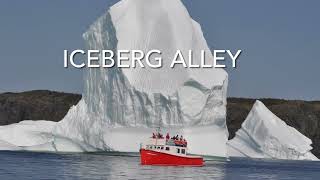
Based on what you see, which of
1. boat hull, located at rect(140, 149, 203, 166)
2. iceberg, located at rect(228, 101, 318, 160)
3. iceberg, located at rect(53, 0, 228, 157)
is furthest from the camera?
iceberg, located at rect(228, 101, 318, 160)

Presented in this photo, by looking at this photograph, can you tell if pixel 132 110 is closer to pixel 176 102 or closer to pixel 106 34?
pixel 176 102

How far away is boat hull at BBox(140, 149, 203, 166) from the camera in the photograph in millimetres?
37912

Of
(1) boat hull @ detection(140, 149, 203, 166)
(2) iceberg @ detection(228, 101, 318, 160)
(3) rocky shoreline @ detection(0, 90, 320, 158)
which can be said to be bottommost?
(1) boat hull @ detection(140, 149, 203, 166)

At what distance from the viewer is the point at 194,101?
42.6m

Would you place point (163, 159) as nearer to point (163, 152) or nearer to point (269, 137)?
point (163, 152)

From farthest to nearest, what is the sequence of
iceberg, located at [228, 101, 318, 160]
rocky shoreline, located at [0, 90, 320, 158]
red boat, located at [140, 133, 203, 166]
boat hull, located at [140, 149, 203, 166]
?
rocky shoreline, located at [0, 90, 320, 158], iceberg, located at [228, 101, 318, 160], boat hull, located at [140, 149, 203, 166], red boat, located at [140, 133, 203, 166]

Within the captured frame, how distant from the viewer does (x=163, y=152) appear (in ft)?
124

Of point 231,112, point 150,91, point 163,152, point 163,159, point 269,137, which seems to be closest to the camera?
point 163,152

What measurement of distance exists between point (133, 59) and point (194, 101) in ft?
14.5

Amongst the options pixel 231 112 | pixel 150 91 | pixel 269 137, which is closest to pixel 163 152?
pixel 150 91

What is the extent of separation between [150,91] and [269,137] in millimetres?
15301

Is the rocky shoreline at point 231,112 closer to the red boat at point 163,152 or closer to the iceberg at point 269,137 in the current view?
the iceberg at point 269,137

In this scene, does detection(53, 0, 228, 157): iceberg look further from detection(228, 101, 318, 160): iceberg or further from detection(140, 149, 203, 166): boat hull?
detection(228, 101, 318, 160): iceberg

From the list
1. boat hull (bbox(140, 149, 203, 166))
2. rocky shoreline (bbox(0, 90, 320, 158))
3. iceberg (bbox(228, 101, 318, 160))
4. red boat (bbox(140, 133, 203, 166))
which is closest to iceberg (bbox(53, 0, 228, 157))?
boat hull (bbox(140, 149, 203, 166))
